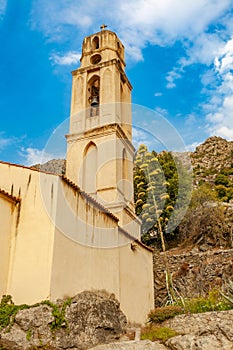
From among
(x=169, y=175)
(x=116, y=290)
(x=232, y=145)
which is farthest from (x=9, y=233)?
(x=232, y=145)

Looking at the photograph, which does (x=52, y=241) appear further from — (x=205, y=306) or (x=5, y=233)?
(x=205, y=306)

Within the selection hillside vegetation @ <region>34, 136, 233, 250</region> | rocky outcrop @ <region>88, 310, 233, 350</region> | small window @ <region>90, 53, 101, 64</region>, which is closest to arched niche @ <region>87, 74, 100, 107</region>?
small window @ <region>90, 53, 101, 64</region>

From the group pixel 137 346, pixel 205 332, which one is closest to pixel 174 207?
pixel 205 332

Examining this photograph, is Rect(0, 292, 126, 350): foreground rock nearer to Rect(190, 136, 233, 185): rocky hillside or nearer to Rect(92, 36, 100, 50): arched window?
Rect(92, 36, 100, 50): arched window

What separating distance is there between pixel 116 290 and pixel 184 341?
4.71 metres

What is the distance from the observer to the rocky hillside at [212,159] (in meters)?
45.9

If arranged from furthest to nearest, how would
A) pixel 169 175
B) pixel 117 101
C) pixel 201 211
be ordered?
1. pixel 169 175
2. pixel 201 211
3. pixel 117 101

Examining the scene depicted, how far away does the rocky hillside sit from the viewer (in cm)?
4594

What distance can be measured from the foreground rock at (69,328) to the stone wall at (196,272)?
8352mm

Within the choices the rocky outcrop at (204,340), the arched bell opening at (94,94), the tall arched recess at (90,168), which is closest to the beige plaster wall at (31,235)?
the rocky outcrop at (204,340)

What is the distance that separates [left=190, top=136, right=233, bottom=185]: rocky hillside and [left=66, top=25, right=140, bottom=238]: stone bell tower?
2608 cm

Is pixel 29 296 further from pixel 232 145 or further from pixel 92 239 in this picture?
pixel 232 145

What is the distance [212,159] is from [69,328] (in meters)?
48.7

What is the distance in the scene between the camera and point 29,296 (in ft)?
30.0
